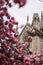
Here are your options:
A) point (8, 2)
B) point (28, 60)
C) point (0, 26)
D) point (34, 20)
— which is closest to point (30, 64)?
point (28, 60)

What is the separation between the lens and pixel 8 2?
8.06ft

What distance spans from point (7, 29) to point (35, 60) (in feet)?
1.51

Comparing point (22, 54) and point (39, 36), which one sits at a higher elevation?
point (22, 54)

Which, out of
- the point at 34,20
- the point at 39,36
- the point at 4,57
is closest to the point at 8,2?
the point at 4,57

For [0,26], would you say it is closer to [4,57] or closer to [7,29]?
[7,29]

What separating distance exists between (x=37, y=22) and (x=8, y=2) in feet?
12.1

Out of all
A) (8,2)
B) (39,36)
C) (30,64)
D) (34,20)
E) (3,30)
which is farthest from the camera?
(34,20)

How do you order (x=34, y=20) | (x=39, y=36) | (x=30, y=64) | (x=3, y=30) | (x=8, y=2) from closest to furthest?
1. (x=8, y=2)
2. (x=3, y=30)
3. (x=30, y=64)
4. (x=39, y=36)
5. (x=34, y=20)

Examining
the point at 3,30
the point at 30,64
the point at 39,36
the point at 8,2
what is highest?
the point at 8,2

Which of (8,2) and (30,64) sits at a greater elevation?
(8,2)

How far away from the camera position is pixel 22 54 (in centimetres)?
280

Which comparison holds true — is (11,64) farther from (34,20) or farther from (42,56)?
(34,20)

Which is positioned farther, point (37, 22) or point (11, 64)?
point (37, 22)

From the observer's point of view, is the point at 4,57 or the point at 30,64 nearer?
the point at 4,57
